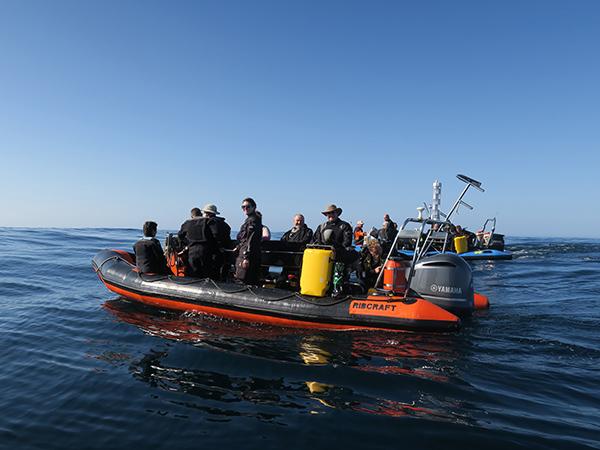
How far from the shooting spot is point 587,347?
5.31 metres

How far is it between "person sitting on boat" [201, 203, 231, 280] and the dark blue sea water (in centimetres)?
106

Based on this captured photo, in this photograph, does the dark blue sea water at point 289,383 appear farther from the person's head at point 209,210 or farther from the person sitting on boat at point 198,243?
the person's head at point 209,210

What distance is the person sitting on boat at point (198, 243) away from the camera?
23.7 feet

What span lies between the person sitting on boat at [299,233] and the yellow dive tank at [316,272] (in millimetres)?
1591

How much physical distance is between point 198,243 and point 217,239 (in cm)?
36

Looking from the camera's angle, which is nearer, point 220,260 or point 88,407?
point 88,407

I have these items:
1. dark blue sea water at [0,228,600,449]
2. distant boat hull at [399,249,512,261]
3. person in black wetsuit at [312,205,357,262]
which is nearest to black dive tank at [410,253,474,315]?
dark blue sea water at [0,228,600,449]

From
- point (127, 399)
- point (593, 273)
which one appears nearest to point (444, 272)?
point (127, 399)

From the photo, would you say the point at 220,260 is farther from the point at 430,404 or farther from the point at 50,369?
the point at 430,404

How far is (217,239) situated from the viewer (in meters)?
7.41

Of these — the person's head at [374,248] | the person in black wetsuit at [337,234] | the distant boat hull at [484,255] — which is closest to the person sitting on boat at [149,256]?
the person in black wetsuit at [337,234]

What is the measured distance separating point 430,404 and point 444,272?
3061 millimetres

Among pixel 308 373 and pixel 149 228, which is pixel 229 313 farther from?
pixel 308 373

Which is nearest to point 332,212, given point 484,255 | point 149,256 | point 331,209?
point 331,209
